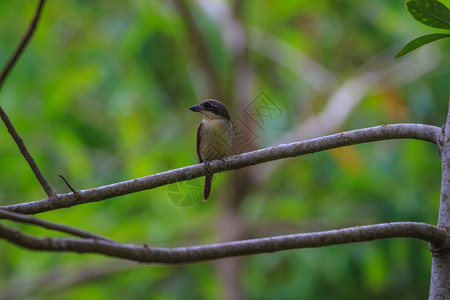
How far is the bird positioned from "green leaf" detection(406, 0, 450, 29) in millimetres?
1824

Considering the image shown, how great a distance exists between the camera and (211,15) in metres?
8.09

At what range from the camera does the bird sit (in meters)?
4.05

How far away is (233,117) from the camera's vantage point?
21.4 ft

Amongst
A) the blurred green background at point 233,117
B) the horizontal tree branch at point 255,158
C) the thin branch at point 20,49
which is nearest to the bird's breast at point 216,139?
the horizontal tree branch at point 255,158

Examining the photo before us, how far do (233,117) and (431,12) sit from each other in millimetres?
4242

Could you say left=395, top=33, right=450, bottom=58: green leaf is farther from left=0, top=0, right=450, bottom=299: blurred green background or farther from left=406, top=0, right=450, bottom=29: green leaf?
left=0, top=0, right=450, bottom=299: blurred green background

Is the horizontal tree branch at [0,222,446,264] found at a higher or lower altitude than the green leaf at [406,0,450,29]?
lower

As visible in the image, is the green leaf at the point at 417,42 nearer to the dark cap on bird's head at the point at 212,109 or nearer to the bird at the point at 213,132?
the bird at the point at 213,132

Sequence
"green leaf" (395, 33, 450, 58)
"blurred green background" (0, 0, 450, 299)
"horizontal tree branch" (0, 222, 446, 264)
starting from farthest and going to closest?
"blurred green background" (0, 0, 450, 299), "green leaf" (395, 33, 450, 58), "horizontal tree branch" (0, 222, 446, 264)

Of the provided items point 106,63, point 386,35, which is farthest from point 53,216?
point 386,35

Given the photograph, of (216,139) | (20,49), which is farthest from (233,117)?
(20,49)

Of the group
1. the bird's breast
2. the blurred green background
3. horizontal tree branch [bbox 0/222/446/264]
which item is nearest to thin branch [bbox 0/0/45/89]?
horizontal tree branch [bbox 0/222/446/264]

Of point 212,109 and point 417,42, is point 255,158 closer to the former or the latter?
point 417,42

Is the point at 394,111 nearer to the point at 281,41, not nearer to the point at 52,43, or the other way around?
the point at 281,41
